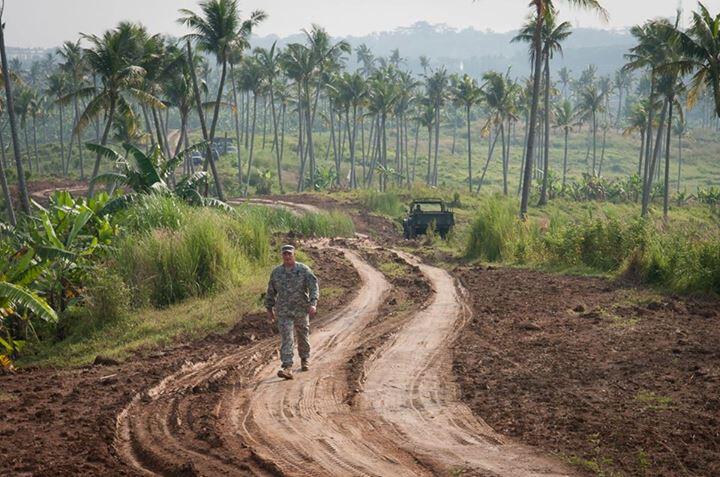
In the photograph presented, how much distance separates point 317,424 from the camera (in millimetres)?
7988

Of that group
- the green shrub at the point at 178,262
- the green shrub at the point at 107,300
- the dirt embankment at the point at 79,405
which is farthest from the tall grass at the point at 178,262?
the dirt embankment at the point at 79,405

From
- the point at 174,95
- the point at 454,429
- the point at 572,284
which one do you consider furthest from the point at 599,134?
the point at 454,429

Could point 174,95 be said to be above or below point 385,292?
above

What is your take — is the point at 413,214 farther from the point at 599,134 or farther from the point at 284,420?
the point at 599,134

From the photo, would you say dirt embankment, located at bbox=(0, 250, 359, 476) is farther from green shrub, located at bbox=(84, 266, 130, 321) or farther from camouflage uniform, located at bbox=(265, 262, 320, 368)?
green shrub, located at bbox=(84, 266, 130, 321)

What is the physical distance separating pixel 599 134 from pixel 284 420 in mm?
128030

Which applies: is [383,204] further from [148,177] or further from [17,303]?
[17,303]

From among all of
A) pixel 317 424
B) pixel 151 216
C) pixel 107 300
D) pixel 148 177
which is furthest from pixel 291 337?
pixel 148 177

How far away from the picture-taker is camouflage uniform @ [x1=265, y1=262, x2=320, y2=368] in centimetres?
1051

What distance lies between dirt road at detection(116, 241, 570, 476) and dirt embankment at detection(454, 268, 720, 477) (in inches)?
18.3

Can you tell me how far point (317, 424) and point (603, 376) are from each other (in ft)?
12.3

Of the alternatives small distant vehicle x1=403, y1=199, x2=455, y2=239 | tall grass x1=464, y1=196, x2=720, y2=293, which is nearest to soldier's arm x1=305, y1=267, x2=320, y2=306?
tall grass x1=464, y1=196, x2=720, y2=293

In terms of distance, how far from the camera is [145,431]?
7.95 metres

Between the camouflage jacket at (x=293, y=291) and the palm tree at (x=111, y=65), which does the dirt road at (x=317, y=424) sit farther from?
the palm tree at (x=111, y=65)
